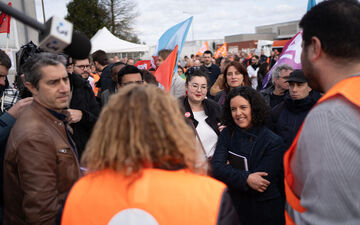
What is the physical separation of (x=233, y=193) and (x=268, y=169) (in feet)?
1.39

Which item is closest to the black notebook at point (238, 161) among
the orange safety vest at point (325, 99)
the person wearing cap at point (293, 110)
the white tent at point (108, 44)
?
the person wearing cap at point (293, 110)

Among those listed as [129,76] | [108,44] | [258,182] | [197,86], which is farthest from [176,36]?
[108,44]

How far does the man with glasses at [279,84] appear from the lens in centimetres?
389

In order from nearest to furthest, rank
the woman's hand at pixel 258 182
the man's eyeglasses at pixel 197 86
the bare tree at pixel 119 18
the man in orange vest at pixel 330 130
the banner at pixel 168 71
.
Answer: the man in orange vest at pixel 330 130, the woman's hand at pixel 258 182, the man's eyeglasses at pixel 197 86, the banner at pixel 168 71, the bare tree at pixel 119 18

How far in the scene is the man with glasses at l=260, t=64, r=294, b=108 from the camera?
3.89 metres

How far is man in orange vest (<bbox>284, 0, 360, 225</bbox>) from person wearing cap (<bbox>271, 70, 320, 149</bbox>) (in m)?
1.71

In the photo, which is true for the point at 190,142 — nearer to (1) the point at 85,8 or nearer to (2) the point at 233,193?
(2) the point at 233,193

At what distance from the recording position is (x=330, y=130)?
1.04 metres

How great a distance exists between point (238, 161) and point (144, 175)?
1.63 meters

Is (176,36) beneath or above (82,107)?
above

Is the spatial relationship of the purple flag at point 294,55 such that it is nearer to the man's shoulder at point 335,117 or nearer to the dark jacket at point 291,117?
the dark jacket at point 291,117

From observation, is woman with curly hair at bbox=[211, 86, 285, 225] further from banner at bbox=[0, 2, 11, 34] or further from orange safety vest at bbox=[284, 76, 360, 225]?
banner at bbox=[0, 2, 11, 34]

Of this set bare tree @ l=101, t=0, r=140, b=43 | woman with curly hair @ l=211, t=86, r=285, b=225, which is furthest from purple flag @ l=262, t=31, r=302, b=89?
bare tree @ l=101, t=0, r=140, b=43

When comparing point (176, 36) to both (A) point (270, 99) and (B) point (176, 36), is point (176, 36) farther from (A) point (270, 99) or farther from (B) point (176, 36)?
(A) point (270, 99)
